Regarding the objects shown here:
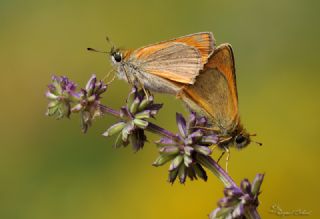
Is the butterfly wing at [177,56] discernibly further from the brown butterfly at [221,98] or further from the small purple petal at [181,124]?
the small purple petal at [181,124]

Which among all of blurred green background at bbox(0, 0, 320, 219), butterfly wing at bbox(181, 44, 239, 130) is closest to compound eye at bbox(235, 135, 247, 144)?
butterfly wing at bbox(181, 44, 239, 130)

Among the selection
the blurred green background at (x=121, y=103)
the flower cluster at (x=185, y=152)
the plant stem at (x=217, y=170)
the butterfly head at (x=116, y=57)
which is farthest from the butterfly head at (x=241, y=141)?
the blurred green background at (x=121, y=103)

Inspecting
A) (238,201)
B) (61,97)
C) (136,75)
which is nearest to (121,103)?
(136,75)

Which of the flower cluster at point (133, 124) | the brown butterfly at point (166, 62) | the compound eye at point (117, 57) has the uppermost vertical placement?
the compound eye at point (117, 57)

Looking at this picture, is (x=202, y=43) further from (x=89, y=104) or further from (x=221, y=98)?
(x=89, y=104)

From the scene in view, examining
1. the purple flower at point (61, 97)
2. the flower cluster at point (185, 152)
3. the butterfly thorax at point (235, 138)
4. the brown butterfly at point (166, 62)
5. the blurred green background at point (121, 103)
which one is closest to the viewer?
the flower cluster at point (185, 152)
